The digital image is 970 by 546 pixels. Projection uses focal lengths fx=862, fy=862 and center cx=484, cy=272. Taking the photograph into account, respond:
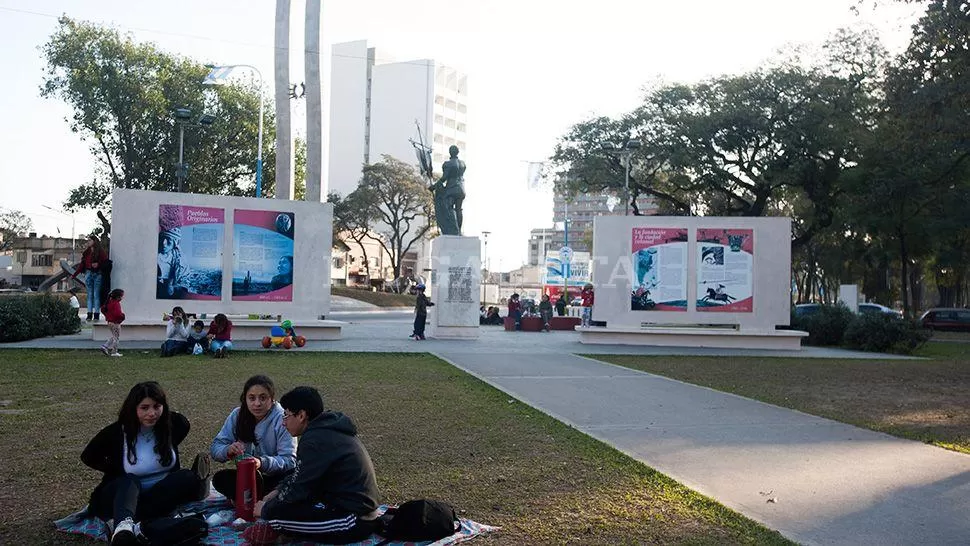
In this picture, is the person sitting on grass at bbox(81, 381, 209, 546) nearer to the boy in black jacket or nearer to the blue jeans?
the boy in black jacket

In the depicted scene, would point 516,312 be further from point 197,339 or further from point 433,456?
point 433,456

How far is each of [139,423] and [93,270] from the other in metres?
16.5

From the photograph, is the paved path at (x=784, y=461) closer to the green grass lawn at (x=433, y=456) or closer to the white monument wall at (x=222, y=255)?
the green grass lawn at (x=433, y=456)

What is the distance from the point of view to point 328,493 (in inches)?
200

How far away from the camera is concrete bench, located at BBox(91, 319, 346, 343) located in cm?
2018

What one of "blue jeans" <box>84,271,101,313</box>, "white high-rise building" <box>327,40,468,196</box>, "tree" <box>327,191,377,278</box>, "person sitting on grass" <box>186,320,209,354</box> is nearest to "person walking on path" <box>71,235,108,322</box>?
"blue jeans" <box>84,271,101,313</box>

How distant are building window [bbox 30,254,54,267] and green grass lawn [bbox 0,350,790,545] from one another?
6313cm

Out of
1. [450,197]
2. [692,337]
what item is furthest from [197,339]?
→ [692,337]

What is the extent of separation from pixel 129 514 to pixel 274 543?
0.85 meters

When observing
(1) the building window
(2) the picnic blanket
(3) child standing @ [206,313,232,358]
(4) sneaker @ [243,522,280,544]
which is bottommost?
(2) the picnic blanket

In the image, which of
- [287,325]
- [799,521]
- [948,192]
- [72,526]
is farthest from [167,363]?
[948,192]

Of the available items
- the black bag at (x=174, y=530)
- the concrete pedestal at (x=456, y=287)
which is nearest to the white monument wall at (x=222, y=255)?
the concrete pedestal at (x=456, y=287)

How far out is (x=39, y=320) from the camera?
20484mm

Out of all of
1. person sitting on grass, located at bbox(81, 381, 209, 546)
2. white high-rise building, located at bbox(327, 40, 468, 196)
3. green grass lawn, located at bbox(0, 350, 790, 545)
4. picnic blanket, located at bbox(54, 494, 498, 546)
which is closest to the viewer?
picnic blanket, located at bbox(54, 494, 498, 546)
